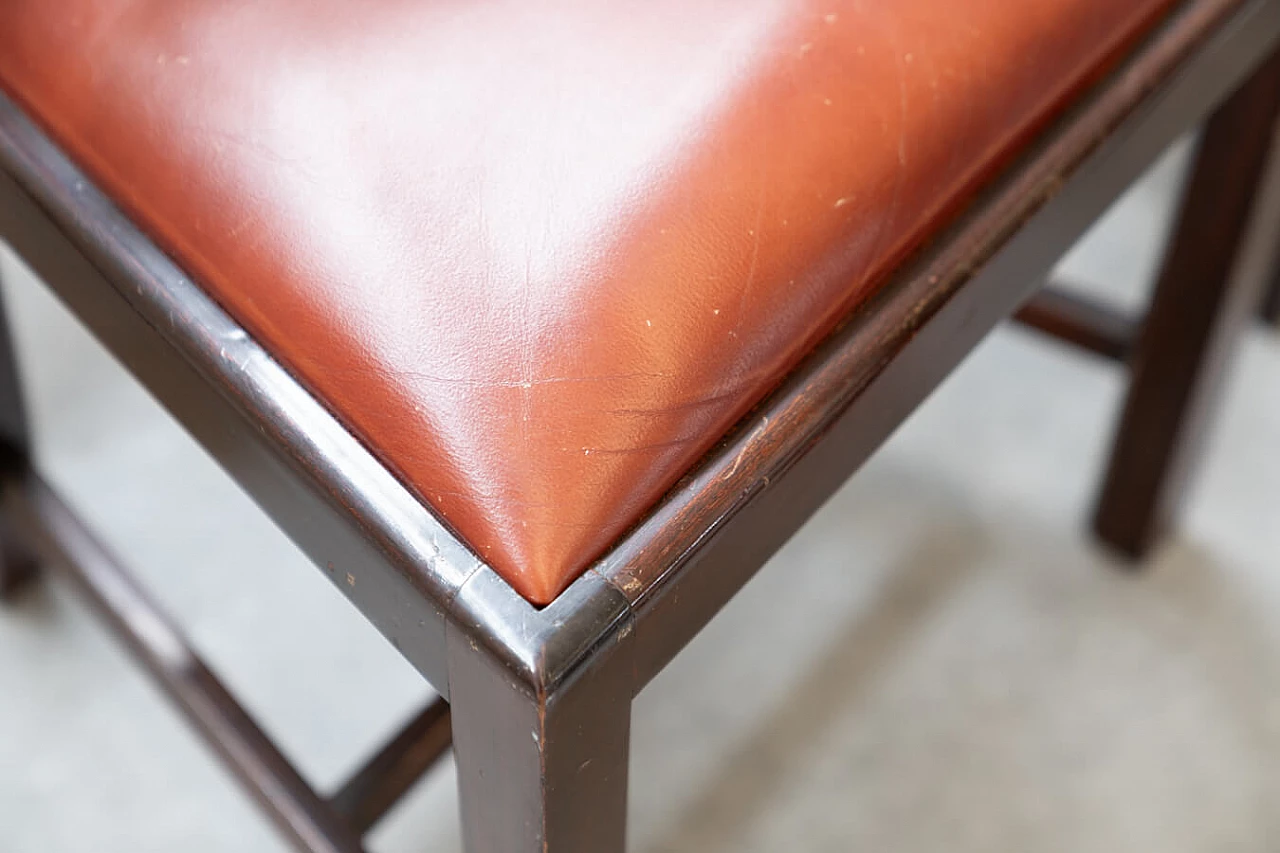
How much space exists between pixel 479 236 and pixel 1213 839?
65 cm

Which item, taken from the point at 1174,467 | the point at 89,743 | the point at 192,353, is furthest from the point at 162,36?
the point at 1174,467

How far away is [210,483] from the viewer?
996 millimetres

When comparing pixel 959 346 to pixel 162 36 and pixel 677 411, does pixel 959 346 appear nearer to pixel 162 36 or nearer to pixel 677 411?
pixel 677 411

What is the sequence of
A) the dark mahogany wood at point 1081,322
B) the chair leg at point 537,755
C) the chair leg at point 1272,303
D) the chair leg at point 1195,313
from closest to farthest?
the chair leg at point 537,755, the chair leg at point 1195,313, the dark mahogany wood at point 1081,322, the chair leg at point 1272,303

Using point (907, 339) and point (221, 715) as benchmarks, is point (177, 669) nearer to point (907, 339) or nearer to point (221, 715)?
point (221, 715)

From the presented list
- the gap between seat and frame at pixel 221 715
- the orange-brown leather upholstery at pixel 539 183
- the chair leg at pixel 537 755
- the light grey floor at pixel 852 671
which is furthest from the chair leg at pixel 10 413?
the chair leg at pixel 537 755

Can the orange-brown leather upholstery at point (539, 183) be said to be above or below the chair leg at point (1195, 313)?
above

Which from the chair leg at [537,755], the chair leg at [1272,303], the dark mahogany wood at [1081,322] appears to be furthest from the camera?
the chair leg at [1272,303]

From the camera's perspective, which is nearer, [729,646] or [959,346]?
[959,346]

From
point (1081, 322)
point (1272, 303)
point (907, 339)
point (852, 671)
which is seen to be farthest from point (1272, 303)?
point (907, 339)

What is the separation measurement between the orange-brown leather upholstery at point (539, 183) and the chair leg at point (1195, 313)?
0.27 metres

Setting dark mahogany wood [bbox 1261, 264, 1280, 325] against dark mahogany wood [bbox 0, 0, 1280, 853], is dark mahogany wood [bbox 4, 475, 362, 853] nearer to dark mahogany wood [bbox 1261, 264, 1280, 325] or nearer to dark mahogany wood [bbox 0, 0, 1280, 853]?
dark mahogany wood [bbox 0, 0, 1280, 853]

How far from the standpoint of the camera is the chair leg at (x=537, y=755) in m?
0.41

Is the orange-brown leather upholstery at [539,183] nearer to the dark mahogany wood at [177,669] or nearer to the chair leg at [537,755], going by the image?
the chair leg at [537,755]
